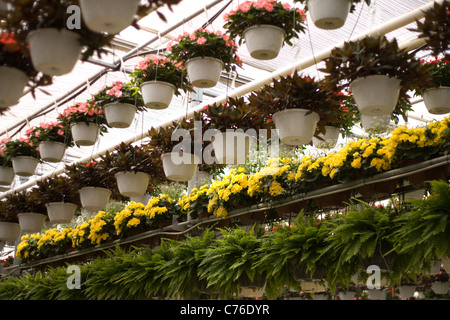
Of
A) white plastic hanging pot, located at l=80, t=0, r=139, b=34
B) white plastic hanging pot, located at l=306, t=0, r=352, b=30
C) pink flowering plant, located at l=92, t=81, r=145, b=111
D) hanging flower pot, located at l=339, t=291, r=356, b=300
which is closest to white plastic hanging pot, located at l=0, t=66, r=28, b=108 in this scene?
white plastic hanging pot, located at l=80, t=0, r=139, b=34

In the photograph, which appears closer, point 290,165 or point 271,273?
point 271,273

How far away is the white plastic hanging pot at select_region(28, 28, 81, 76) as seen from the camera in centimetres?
207

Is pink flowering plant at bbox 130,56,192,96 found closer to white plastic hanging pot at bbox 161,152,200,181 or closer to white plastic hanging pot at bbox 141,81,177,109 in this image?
white plastic hanging pot at bbox 141,81,177,109

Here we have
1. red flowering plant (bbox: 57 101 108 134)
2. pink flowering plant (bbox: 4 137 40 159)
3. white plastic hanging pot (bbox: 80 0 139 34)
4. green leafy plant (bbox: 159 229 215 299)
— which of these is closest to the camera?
white plastic hanging pot (bbox: 80 0 139 34)

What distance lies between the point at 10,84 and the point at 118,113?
10.8ft

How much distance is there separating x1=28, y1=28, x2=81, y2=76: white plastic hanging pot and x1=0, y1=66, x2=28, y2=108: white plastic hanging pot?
0.14 m

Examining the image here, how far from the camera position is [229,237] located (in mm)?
5086

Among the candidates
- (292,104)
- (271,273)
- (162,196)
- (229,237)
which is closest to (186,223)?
(162,196)

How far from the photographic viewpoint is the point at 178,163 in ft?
16.9

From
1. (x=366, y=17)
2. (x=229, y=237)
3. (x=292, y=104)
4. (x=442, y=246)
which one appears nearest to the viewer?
(x=442, y=246)

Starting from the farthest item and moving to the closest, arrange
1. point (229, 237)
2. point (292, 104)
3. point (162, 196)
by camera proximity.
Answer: point (162, 196), point (229, 237), point (292, 104)

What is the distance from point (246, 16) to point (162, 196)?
3121 mm

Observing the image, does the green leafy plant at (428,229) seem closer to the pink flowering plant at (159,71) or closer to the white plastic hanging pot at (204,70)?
the white plastic hanging pot at (204,70)

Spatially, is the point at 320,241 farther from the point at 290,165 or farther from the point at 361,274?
the point at 290,165
